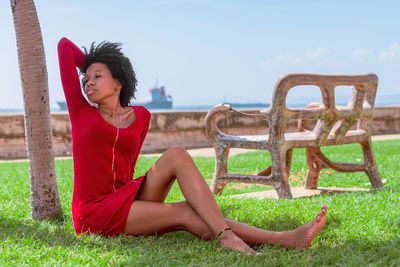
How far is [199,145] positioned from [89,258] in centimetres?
901

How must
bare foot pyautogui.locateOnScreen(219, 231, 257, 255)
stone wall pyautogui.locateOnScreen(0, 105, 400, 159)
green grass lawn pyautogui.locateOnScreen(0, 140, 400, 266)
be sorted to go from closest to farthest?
1. green grass lawn pyautogui.locateOnScreen(0, 140, 400, 266)
2. bare foot pyautogui.locateOnScreen(219, 231, 257, 255)
3. stone wall pyautogui.locateOnScreen(0, 105, 400, 159)

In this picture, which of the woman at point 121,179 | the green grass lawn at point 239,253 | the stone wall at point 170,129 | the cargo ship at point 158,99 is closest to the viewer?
the green grass lawn at point 239,253

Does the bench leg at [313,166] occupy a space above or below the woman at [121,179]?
below

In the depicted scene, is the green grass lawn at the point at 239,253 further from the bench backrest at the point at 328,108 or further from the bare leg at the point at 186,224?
the bench backrest at the point at 328,108

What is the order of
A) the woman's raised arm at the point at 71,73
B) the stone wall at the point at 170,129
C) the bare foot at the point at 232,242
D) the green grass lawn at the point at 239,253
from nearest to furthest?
the green grass lawn at the point at 239,253, the bare foot at the point at 232,242, the woman's raised arm at the point at 71,73, the stone wall at the point at 170,129

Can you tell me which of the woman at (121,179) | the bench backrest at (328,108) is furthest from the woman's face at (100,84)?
the bench backrest at (328,108)

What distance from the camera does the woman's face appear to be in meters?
3.21

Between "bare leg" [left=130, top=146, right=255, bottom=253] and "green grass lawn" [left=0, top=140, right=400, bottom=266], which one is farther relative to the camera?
"bare leg" [left=130, top=146, right=255, bottom=253]

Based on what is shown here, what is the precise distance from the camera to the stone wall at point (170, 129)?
33.7 feet

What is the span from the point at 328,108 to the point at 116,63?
236cm

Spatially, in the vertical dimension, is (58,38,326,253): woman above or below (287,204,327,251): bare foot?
above

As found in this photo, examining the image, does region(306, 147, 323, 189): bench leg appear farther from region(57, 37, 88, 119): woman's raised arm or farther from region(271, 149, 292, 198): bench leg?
region(57, 37, 88, 119): woman's raised arm

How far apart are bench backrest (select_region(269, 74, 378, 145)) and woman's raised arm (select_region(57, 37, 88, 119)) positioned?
6.31ft

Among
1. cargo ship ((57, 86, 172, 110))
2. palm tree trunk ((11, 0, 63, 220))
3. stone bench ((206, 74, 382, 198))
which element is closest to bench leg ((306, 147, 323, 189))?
stone bench ((206, 74, 382, 198))
